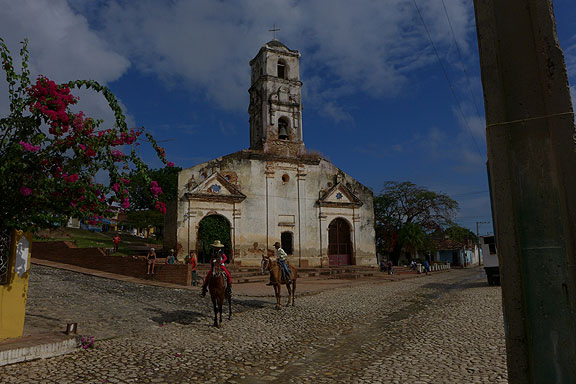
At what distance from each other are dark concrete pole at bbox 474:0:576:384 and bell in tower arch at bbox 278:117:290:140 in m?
24.8

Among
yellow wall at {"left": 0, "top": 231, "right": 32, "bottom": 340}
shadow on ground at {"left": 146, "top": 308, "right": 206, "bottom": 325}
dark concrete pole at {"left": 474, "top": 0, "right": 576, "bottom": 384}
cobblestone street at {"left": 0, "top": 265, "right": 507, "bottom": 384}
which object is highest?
dark concrete pole at {"left": 474, "top": 0, "right": 576, "bottom": 384}

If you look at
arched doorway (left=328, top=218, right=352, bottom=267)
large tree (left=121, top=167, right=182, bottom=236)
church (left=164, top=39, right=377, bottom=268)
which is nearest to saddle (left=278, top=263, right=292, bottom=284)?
church (left=164, top=39, right=377, bottom=268)

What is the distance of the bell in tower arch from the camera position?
2700 centimetres

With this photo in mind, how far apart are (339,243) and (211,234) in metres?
9.49

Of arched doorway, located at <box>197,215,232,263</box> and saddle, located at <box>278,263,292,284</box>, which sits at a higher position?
arched doorway, located at <box>197,215,232,263</box>

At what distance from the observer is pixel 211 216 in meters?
23.2

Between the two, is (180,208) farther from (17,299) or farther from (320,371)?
(320,371)

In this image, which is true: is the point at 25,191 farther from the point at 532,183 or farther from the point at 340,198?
the point at 340,198

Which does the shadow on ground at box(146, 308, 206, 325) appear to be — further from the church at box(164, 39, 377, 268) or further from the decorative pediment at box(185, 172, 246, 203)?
the decorative pediment at box(185, 172, 246, 203)

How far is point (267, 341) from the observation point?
7.16 m

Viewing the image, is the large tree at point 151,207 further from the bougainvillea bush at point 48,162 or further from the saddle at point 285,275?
the bougainvillea bush at point 48,162

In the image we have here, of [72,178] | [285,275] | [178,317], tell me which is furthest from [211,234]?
[72,178]

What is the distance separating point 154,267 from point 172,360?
1123cm

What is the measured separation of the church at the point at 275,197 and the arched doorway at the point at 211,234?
60 mm
